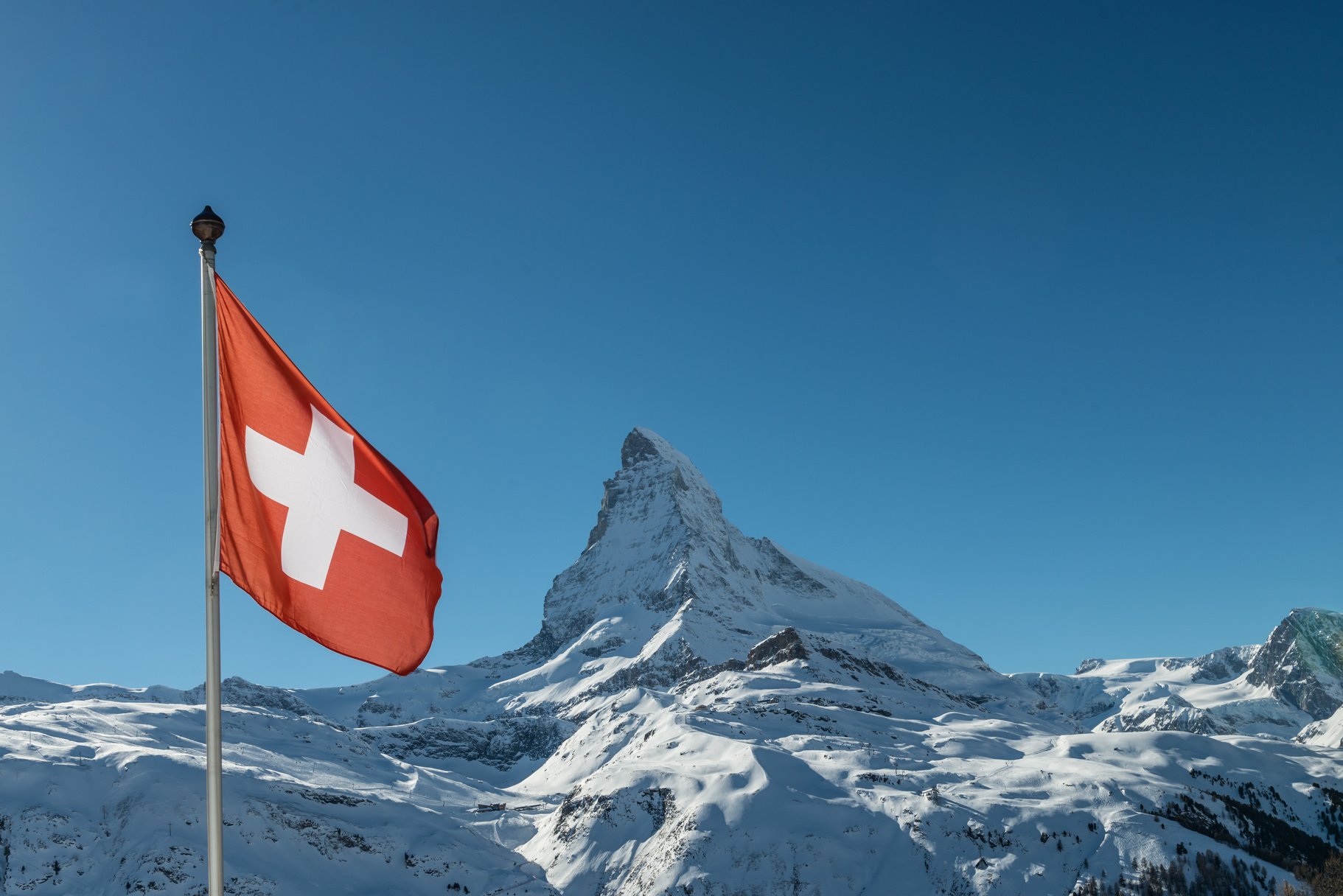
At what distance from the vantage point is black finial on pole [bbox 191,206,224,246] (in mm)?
11875

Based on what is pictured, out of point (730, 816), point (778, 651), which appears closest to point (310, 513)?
point (730, 816)

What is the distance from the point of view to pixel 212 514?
11.6 metres

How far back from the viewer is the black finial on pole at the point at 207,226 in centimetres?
1188

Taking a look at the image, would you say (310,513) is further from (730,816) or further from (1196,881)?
(1196,881)

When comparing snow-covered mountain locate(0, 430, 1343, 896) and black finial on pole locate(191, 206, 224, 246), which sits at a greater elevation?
black finial on pole locate(191, 206, 224, 246)

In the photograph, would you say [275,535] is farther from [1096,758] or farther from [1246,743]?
[1246,743]

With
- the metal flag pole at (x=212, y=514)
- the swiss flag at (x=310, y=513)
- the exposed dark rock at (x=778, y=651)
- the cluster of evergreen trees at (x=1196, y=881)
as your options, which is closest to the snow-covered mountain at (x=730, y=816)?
the cluster of evergreen trees at (x=1196, y=881)

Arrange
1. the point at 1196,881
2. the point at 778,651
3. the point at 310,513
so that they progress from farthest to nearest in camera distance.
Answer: the point at 778,651
the point at 1196,881
the point at 310,513

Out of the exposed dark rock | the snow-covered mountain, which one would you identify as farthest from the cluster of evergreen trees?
the exposed dark rock

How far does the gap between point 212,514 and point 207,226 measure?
332 centimetres

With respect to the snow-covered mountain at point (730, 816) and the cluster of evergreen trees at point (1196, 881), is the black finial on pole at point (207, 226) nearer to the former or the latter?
the snow-covered mountain at point (730, 816)

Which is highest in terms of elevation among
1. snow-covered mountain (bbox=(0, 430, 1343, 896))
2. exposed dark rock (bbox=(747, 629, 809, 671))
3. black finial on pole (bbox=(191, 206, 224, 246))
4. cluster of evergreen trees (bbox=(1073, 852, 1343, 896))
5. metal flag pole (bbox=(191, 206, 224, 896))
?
exposed dark rock (bbox=(747, 629, 809, 671))

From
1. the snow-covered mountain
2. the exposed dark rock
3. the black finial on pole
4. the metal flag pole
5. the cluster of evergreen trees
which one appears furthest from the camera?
the exposed dark rock

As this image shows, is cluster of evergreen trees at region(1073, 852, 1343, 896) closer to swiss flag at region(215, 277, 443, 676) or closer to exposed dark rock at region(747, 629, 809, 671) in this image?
swiss flag at region(215, 277, 443, 676)
